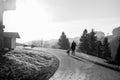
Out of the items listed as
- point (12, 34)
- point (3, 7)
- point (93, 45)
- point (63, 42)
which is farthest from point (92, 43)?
point (3, 7)

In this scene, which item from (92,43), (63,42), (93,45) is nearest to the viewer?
(93,45)

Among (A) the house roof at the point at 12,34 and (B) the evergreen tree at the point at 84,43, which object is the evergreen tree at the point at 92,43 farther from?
(A) the house roof at the point at 12,34

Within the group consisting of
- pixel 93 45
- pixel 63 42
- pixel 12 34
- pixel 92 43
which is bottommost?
pixel 93 45

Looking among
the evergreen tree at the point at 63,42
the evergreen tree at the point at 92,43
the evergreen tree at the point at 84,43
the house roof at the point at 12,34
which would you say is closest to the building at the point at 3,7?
the house roof at the point at 12,34

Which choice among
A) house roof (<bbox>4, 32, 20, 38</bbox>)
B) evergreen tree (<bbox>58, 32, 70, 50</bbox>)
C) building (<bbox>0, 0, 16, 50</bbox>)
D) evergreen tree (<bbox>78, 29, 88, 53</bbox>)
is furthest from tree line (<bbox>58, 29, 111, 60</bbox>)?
building (<bbox>0, 0, 16, 50</bbox>)

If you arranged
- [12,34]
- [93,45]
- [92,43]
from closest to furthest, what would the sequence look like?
[12,34] → [93,45] → [92,43]

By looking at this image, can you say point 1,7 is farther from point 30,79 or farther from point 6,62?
point 30,79

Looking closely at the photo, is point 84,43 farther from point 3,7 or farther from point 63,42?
point 3,7

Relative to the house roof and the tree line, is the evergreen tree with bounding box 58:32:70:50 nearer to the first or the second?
the tree line

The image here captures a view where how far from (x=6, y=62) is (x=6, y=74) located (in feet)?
6.36

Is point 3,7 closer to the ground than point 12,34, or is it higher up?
higher up

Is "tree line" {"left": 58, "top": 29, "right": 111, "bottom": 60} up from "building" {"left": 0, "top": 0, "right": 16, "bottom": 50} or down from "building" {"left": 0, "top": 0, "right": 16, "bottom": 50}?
down

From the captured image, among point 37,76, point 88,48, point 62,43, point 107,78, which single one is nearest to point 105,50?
point 88,48

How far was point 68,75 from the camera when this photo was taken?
9.66 meters
